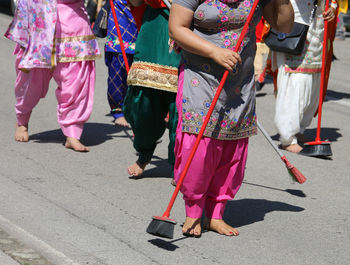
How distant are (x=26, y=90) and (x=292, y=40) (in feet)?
7.76

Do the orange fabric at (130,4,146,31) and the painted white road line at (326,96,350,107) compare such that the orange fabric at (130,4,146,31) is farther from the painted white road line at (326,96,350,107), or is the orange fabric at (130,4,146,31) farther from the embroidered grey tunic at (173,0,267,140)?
the painted white road line at (326,96,350,107)

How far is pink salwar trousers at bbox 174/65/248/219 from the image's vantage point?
470 centimetres

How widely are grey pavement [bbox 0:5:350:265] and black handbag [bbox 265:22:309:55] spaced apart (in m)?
0.91

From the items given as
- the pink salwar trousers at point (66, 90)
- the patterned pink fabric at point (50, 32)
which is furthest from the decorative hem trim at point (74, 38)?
the pink salwar trousers at point (66, 90)

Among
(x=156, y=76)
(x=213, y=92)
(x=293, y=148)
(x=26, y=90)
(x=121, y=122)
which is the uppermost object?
(x=213, y=92)

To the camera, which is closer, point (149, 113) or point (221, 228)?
point (221, 228)

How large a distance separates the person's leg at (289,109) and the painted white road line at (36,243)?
3254 millimetres

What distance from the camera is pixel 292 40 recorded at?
7238 mm

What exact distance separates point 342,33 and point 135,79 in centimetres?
1192

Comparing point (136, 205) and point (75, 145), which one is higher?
point (136, 205)

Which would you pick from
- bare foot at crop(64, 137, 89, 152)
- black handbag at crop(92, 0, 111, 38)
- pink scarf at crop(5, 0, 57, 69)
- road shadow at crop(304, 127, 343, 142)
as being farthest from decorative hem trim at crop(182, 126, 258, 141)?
black handbag at crop(92, 0, 111, 38)

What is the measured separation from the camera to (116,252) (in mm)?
4496

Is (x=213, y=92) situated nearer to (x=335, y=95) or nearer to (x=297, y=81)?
(x=297, y=81)

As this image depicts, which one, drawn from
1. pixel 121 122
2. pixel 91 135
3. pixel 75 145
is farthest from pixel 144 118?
pixel 121 122
